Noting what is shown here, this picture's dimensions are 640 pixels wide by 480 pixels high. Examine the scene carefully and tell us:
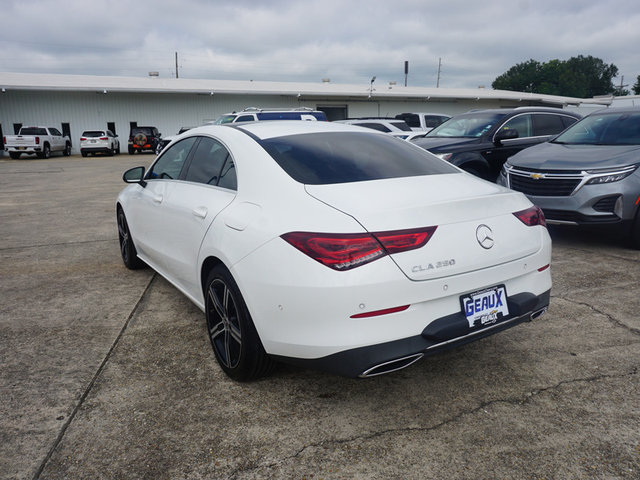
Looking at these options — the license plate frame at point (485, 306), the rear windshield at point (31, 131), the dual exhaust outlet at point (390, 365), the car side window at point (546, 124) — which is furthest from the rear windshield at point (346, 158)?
the rear windshield at point (31, 131)

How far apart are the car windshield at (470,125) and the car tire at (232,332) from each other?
6638 mm

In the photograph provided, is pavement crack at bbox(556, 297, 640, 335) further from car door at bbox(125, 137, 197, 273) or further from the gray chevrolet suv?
car door at bbox(125, 137, 197, 273)

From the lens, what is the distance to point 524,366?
318 cm

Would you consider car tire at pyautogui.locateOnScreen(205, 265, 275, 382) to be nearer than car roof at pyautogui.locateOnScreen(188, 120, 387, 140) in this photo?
Yes

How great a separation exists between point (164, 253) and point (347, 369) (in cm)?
219

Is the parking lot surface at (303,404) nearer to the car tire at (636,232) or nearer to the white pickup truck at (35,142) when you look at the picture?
the car tire at (636,232)

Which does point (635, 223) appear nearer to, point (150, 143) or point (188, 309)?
point (188, 309)

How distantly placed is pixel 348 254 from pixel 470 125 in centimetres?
735

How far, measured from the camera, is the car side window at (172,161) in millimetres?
4016

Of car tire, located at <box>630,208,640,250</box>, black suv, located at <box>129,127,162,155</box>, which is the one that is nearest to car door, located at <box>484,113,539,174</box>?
car tire, located at <box>630,208,640,250</box>

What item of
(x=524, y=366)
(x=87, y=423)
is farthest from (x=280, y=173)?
(x=524, y=366)

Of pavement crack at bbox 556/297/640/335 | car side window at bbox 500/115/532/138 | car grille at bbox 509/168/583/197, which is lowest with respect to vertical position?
pavement crack at bbox 556/297/640/335

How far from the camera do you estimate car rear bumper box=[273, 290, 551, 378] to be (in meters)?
2.33

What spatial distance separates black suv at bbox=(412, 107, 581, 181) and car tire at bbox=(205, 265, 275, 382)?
18.4ft
